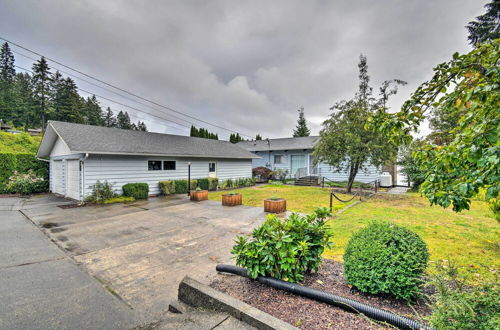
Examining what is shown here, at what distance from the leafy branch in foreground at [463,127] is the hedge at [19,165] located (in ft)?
63.1

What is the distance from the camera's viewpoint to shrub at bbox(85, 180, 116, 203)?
10016 millimetres

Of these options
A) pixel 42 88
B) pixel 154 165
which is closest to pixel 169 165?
pixel 154 165

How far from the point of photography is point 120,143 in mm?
12070

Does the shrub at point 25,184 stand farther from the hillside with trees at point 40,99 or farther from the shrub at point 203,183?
the hillside with trees at point 40,99

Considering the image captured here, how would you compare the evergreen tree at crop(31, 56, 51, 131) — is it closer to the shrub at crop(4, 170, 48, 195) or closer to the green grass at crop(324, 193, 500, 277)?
the shrub at crop(4, 170, 48, 195)

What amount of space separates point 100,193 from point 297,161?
1642 cm

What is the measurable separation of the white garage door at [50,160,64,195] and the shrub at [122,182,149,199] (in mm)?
5143

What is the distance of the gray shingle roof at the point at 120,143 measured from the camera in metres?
10.5

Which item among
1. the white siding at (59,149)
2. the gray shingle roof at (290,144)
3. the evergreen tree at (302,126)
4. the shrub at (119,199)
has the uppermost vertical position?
the evergreen tree at (302,126)

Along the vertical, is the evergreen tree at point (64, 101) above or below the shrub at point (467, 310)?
above

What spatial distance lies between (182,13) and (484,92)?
10.1 m

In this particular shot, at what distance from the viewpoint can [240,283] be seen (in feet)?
8.93

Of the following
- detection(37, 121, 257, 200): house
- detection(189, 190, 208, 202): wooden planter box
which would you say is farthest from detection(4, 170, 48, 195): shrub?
detection(189, 190, 208, 202): wooden planter box

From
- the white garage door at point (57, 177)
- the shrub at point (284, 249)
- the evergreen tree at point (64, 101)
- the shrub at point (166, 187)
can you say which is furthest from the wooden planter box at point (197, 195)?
the evergreen tree at point (64, 101)
